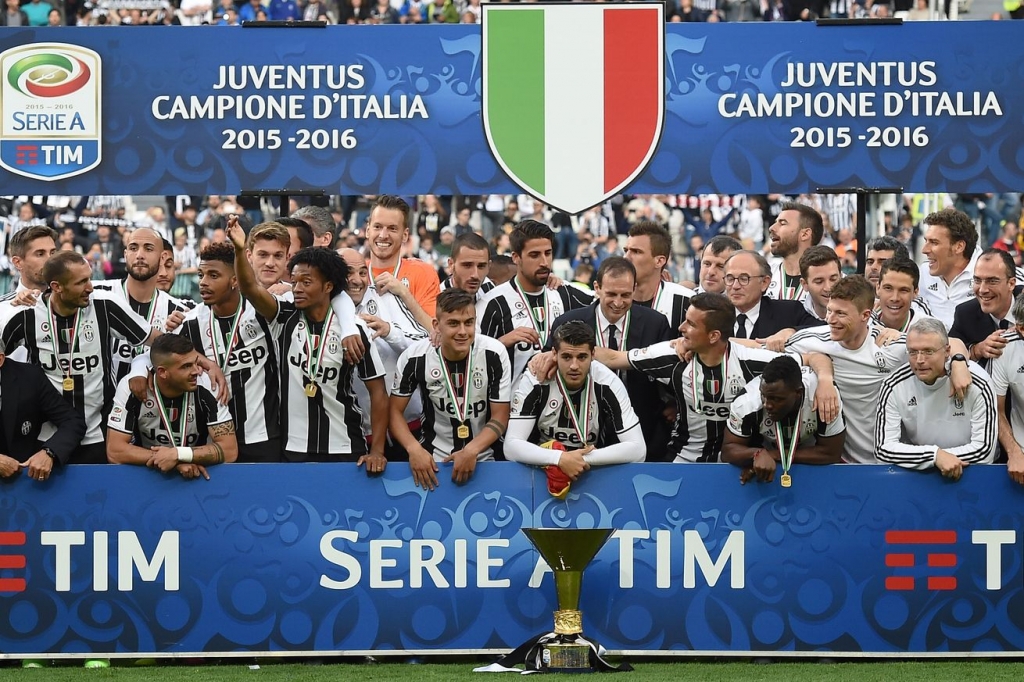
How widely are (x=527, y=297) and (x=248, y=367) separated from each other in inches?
68.6

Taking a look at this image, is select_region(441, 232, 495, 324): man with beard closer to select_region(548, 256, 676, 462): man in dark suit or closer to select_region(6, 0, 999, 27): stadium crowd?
select_region(548, 256, 676, 462): man in dark suit

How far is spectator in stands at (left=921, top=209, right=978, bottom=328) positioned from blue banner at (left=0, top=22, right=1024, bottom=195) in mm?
516

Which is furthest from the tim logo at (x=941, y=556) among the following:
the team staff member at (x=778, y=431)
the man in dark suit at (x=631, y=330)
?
the man in dark suit at (x=631, y=330)

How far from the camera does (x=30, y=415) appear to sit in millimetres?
→ 7621

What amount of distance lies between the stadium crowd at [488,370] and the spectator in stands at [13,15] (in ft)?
46.5

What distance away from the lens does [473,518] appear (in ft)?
24.5

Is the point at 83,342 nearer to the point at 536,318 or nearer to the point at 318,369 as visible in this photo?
the point at 318,369

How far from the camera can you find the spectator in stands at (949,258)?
8766 mm

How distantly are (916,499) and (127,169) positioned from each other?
474 cm

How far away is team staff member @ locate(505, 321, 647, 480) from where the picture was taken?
735 centimetres

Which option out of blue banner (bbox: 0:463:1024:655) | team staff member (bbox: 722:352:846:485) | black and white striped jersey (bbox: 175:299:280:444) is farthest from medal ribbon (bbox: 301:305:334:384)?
team staff member (bbox: 722:352:846:485)

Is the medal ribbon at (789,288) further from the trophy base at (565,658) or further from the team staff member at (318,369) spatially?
the trophy base at (565,658)

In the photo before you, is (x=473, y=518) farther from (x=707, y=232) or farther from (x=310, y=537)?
(x=707, y=232)

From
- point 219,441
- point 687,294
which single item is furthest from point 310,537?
point 687,294
